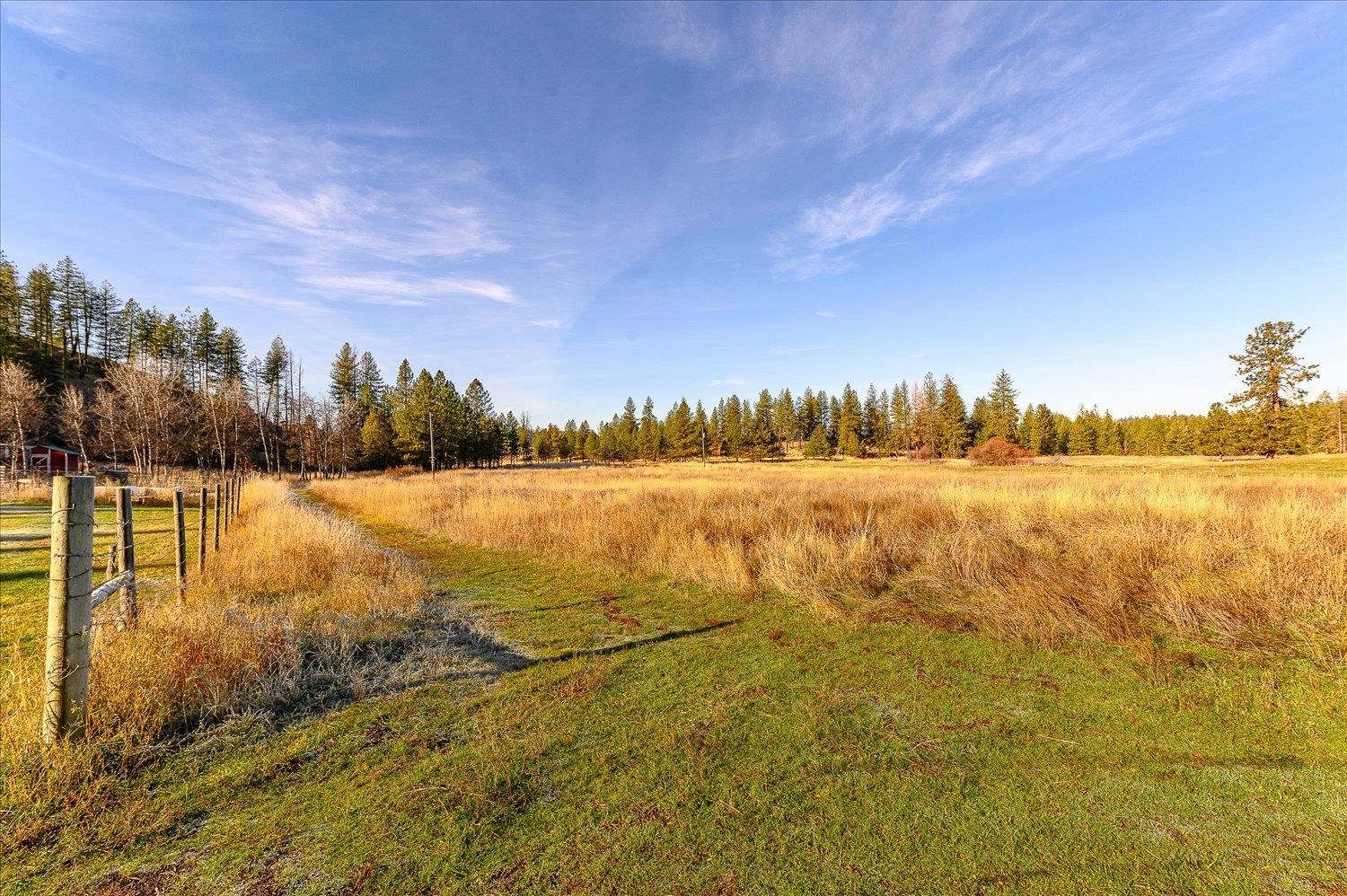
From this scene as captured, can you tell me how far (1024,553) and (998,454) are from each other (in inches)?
1844

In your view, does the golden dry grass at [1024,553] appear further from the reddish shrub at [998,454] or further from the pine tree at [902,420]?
the pine tree at [902,420]

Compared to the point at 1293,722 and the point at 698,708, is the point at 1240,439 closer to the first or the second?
the point at 1293,722

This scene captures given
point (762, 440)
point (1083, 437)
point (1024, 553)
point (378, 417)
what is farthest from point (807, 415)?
point (1024, 553)

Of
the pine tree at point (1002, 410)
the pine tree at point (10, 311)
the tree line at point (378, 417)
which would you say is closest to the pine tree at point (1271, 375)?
the tree line at point (378, 417)

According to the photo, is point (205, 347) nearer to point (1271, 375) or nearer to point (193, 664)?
point (193, 664)

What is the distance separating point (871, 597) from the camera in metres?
6.57

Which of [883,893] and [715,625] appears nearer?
[883,893]

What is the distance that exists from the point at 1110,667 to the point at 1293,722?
1.03 metres

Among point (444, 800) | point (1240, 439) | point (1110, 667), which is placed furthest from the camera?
point (1240, 439)

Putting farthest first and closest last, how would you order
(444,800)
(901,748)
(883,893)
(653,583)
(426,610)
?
(653,583), (426,610), (901,748), (444,800), (883,893)

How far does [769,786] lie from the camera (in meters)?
2.85

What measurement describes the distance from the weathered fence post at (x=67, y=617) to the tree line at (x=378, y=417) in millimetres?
39982

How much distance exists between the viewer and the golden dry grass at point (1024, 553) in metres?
5.15

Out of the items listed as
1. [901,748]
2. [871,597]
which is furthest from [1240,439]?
[901,748]
